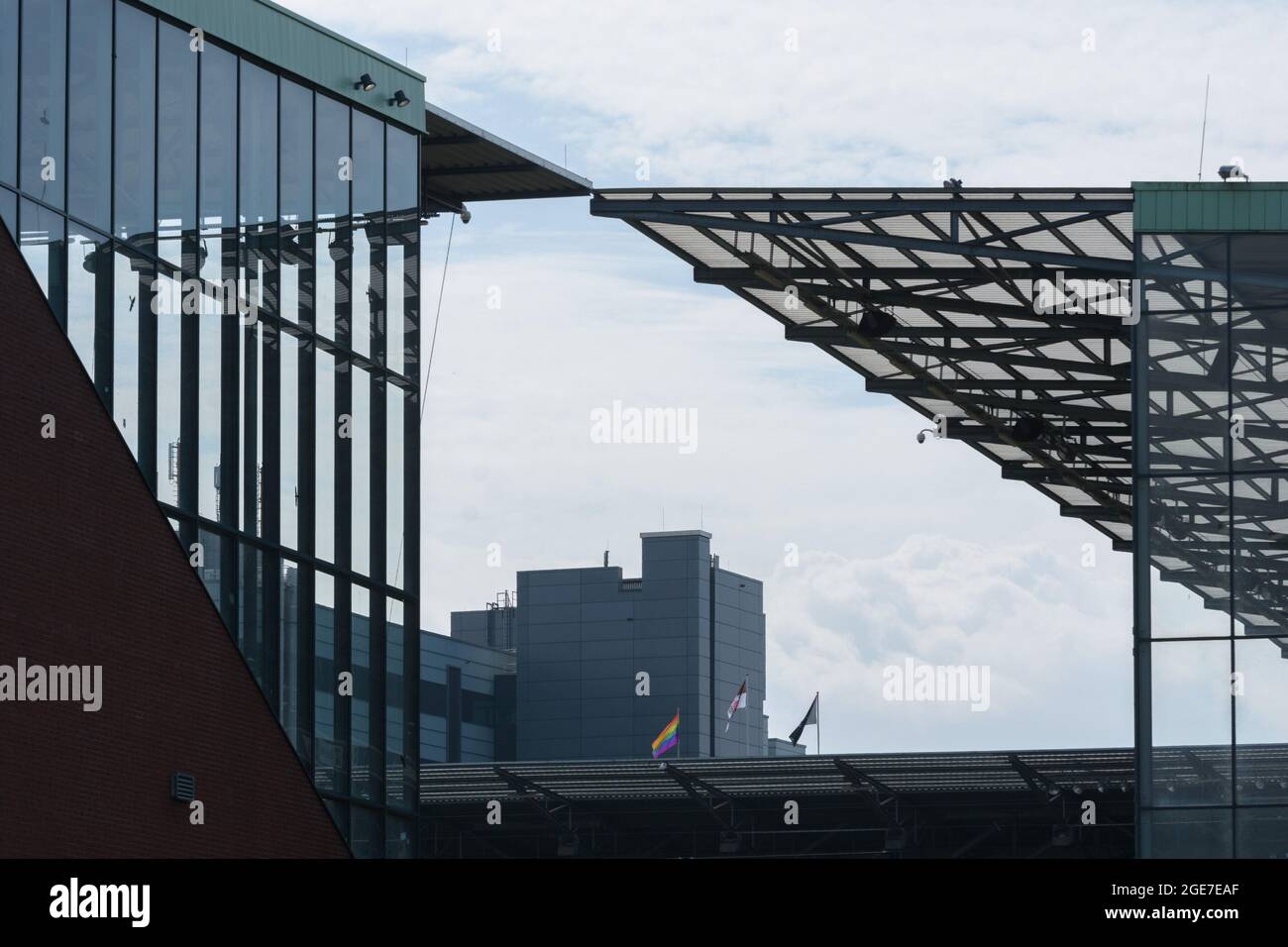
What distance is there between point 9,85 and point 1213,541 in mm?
16799

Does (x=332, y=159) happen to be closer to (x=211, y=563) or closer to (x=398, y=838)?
(x=211, y=563)

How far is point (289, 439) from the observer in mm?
30484

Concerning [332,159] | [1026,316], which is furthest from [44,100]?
[1026,316]

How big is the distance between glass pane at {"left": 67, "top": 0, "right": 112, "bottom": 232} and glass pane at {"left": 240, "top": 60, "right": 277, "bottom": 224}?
3.02 m

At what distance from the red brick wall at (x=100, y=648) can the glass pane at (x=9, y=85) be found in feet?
2.82

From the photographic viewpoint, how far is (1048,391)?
143 feet

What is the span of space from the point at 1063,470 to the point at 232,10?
25.7 meters

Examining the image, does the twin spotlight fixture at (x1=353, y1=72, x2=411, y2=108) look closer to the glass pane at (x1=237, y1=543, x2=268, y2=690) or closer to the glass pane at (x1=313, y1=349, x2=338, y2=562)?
the glass pane at (x1=313, y1=349, x2=338, y2=562)

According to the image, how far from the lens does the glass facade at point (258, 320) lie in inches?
1028

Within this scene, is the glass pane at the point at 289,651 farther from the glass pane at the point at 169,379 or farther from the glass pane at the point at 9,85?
the glass pane at the point at 9,85

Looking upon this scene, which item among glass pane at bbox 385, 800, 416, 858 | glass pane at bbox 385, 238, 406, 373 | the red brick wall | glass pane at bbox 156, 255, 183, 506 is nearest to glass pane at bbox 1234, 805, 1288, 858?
glass pane at bbox 385, 800, 416, 858

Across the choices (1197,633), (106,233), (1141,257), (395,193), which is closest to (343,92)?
(395,193)

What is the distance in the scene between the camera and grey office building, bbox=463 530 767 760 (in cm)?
9519
